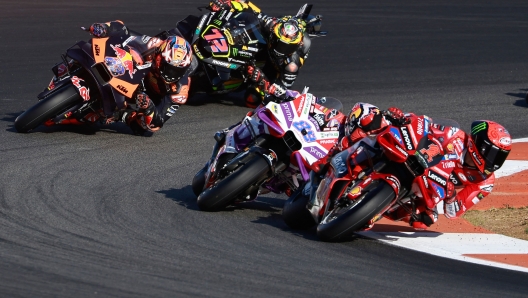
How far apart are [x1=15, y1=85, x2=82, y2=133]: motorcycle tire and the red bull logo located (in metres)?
0.48

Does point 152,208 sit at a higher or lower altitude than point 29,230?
lower

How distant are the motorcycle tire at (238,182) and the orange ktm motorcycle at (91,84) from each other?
298cm

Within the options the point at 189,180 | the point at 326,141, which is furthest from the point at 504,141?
the point at 189,180

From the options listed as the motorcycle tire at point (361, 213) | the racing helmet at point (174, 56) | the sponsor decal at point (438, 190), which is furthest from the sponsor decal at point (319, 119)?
the racing helmet at point (174, 56)

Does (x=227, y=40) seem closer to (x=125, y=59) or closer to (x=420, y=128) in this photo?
(x=125, y=59)

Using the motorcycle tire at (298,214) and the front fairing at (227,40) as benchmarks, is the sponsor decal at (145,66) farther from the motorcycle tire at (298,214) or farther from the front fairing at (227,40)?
the motorcycle tire at (298,214)

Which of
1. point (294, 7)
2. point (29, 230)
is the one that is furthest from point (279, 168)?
point (294, 7)

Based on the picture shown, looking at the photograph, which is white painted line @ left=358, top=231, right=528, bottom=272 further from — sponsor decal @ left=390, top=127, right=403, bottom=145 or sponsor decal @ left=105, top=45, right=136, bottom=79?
sponsor decal @ left=105, top=45, right=136, bottom=79

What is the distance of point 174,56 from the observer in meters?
10.8

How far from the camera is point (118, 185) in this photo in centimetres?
934

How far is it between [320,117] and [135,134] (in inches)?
146

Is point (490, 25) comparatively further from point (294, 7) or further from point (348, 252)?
point (348, 252)

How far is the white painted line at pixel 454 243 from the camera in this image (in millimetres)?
7828

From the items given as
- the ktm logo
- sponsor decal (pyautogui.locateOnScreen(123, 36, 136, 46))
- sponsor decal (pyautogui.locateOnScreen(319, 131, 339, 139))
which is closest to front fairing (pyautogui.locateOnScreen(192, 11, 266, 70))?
sponsor decal (pyautogui.locateOnScreen(123, 36, 136, 46))
